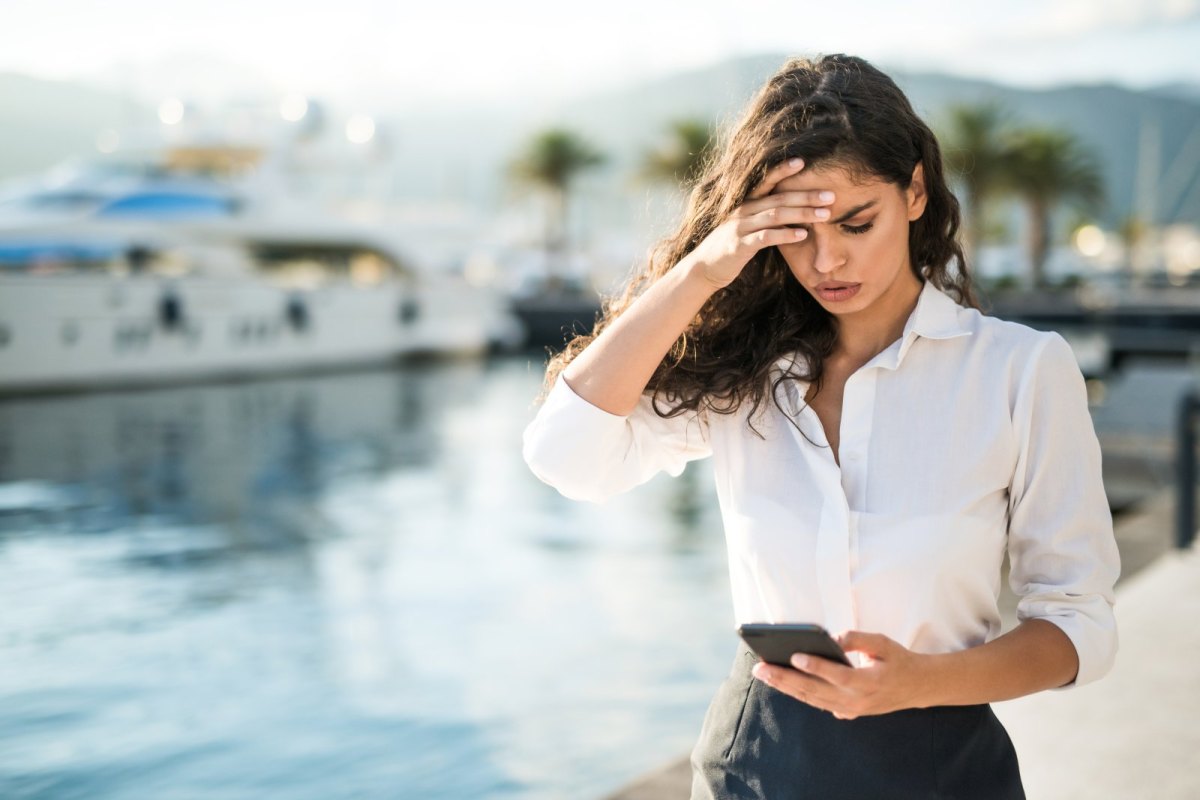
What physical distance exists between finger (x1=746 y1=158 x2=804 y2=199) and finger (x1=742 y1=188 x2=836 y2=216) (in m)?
0.01

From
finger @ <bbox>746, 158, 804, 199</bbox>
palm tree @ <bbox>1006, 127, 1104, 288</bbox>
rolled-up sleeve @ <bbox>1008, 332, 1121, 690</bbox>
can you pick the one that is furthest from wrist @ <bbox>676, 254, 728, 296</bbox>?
palm tree @ <bbox>1006, 127, 1104, 288</bbox>

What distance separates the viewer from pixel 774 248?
72.7 inches

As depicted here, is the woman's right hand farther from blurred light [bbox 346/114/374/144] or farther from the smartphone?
blurred light [bbox 346/114/374/144]

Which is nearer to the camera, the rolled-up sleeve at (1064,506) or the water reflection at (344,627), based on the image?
the rolled-up sleeve at (1064,506)

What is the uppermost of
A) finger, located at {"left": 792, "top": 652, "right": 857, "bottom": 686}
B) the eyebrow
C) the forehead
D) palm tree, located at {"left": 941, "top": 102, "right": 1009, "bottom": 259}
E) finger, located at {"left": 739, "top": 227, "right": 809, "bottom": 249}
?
palm tree, located at {"left": 941, "top": 102, "right": 1009, "bottom": 259}

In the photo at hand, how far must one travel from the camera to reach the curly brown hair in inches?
61.7

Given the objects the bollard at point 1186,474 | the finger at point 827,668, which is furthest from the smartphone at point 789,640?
the bollard at point 1186,474

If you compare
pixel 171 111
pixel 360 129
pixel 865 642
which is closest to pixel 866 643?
pixel 865 642

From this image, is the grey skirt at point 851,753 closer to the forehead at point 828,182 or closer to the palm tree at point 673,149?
the forehead at point 828,182

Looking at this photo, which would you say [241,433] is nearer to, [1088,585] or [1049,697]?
[1049,697]

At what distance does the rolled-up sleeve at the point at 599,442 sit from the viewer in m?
1.66

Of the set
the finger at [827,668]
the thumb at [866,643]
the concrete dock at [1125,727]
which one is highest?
the thumb at [866,643]

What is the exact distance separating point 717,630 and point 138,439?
37.8ft

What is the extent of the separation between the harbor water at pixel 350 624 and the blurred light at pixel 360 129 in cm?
2141
